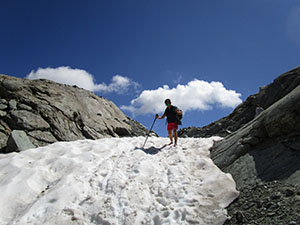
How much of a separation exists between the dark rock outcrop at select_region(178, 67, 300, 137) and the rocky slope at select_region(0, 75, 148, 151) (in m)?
6.65

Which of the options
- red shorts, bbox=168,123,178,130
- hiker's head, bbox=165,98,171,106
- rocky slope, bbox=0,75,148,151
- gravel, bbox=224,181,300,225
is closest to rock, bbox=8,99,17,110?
rocky slope, bbox=0,75,148,151

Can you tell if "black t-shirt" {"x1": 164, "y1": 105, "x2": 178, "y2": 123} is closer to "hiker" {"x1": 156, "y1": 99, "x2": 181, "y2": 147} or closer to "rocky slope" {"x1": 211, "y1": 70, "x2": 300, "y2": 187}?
A: "hiker" {"x1": 156, "y1": 99, "x2": 181, "y2": 147}

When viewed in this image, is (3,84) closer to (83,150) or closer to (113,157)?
(83,150)

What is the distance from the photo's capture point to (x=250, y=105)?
17.6 meters

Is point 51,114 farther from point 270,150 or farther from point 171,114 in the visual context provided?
point 270,150

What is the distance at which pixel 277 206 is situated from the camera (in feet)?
16.0

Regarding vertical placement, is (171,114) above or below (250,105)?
below

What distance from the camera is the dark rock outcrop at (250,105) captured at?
525 inches

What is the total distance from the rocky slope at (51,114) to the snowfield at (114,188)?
5720 millimetres

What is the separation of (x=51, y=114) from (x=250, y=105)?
15.0 m

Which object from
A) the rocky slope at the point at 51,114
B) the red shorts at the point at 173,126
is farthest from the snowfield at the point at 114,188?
the rocky slope at the point at 51,114

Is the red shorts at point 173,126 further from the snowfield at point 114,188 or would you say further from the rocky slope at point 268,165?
the rocky slope at point 268,165

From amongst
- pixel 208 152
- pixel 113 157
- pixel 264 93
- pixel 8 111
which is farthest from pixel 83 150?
pixel 264 93

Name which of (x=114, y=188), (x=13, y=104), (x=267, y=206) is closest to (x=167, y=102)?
(x=114, y=188)
